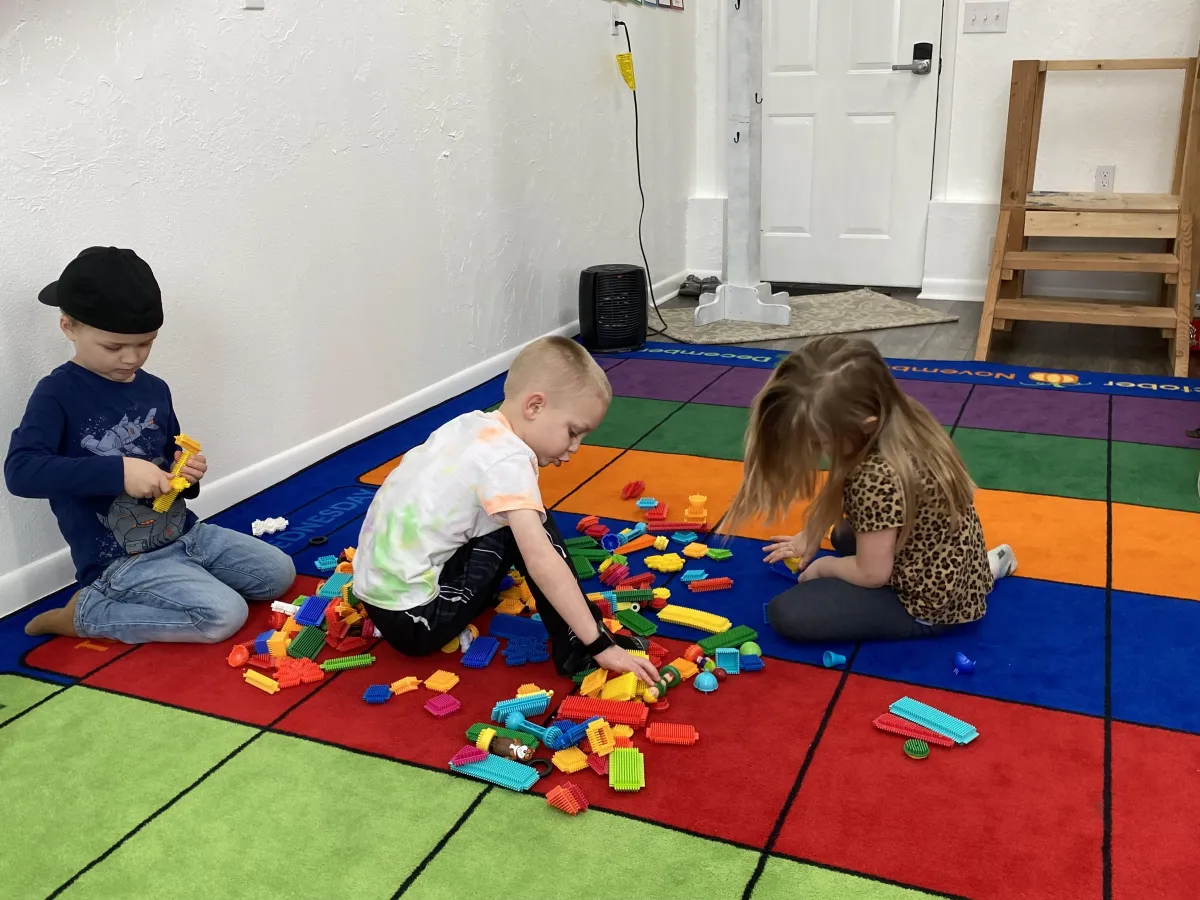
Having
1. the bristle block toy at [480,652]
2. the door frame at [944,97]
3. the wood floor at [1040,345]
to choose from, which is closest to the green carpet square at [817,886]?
the bristle block toy at [480,652]

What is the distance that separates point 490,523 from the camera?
1827mm

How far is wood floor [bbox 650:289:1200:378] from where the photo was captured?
12.7ft

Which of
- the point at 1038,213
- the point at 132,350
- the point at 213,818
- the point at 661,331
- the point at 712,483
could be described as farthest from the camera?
the point at 661,331

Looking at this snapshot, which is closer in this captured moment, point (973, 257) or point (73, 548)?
point (73, 548)

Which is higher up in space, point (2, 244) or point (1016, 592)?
point (2, 244)

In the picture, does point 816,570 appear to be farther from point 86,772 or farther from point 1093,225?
point 1093,225

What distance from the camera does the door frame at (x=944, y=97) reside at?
4.82m

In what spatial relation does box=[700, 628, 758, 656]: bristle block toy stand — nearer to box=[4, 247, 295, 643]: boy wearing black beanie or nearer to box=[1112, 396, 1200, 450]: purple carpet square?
box=[4, 247, 295, 643]: boy wearing black beanie

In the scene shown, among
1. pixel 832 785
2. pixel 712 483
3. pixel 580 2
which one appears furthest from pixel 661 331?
pixel 832 785

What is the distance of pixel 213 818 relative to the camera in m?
1.50

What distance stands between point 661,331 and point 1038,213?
167 centimetres

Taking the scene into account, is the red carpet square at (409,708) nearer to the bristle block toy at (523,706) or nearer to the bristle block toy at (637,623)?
the bristle block toy at (523,706)

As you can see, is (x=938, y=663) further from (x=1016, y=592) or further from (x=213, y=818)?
(x=213, y=818)

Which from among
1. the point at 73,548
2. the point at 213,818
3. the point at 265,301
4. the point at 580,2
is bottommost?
the point at 213,818
